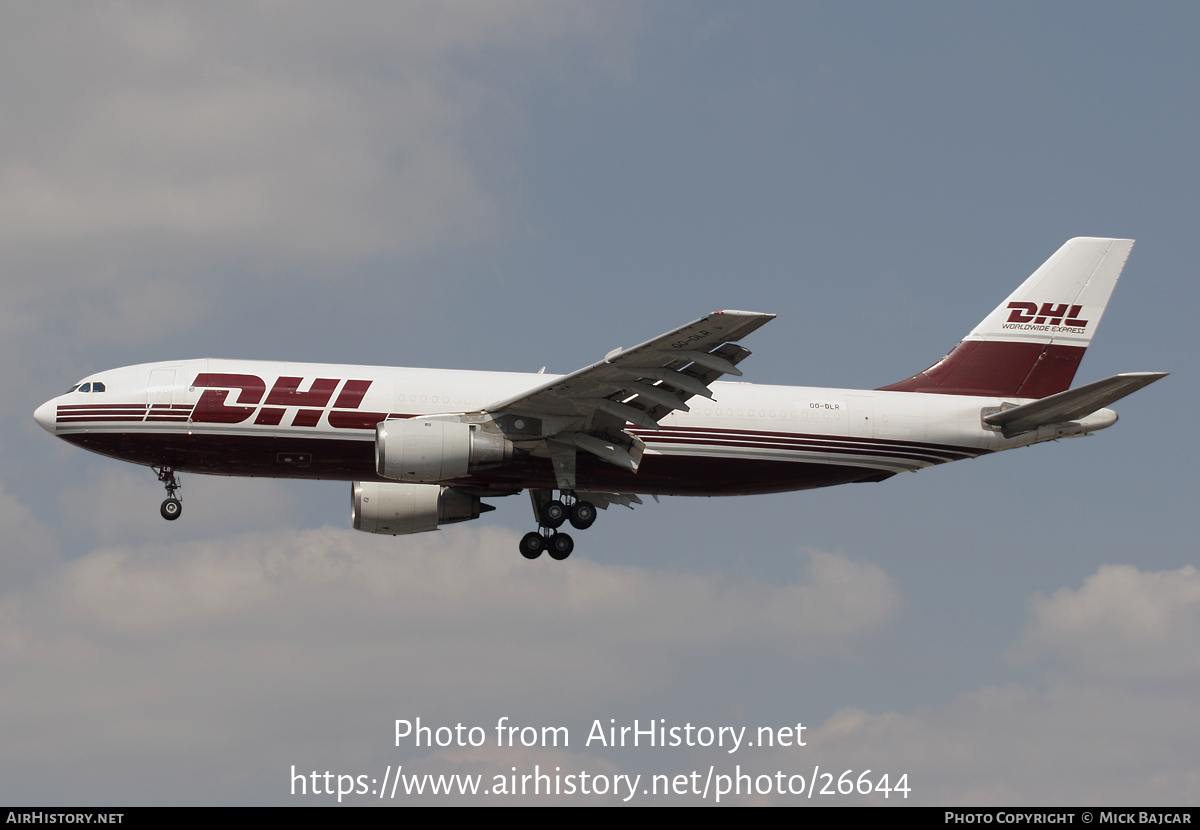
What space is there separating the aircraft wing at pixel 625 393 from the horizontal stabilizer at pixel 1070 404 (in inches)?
372

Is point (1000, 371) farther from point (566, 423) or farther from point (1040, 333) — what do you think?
point (566, 423)

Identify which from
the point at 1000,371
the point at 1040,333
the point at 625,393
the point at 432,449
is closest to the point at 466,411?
the point at 432,449

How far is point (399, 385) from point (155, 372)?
20.6 ft

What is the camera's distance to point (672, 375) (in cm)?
3141

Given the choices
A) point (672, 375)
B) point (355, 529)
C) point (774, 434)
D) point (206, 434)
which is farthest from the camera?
point (355, 529)

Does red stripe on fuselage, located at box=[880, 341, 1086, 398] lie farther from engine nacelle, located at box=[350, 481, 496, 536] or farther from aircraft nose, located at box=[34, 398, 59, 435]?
aircraft nose, located at box=[34, 398, 59, 435]

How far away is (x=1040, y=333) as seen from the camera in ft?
129

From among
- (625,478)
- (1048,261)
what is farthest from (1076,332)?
(625,478)

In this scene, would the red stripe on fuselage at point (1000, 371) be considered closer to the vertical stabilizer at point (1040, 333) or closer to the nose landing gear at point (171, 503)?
the vertical stabilizer at point (1040, 333)

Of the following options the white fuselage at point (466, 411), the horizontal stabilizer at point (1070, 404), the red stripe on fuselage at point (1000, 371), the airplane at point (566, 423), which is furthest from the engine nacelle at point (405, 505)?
the horizontal stabilizer at point (1070, 404)

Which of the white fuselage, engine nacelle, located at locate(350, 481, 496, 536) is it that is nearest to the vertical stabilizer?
the white fuselage

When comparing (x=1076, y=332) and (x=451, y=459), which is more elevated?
(x=1076, y=332)

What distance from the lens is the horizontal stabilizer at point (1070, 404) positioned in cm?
3194

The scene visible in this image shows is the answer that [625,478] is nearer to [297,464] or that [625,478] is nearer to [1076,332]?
[297,464]
